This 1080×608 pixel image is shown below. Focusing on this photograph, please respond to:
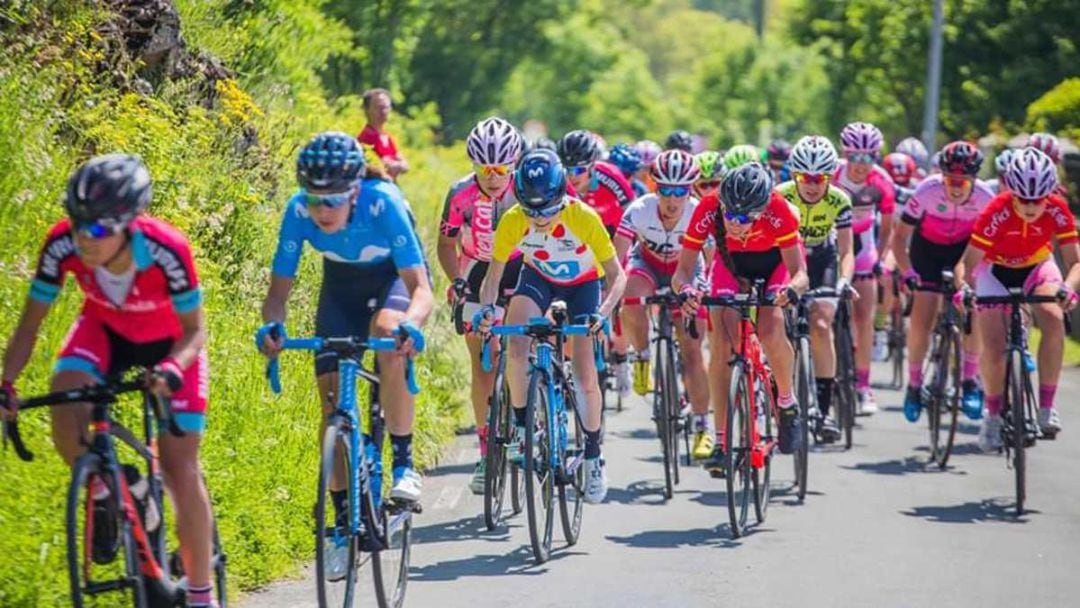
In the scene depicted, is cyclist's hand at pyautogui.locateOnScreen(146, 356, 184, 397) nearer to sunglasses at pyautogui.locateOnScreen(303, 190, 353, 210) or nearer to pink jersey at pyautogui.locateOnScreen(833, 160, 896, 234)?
sunglasses at pyautogui.locateOnScreen(303, 190, 353, 210)

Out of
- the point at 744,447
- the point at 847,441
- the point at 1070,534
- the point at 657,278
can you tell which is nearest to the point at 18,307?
the point at 744,447

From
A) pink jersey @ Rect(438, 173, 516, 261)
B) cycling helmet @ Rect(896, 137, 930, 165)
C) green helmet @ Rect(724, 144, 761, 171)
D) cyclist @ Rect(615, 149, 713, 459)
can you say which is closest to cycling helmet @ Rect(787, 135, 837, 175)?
green helmet @ Rect(724, 144, 761, 171)

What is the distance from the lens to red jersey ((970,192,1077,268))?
1283cm

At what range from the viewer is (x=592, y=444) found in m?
10.7

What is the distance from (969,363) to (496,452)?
4.85 meters

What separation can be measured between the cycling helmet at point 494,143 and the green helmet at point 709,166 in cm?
298

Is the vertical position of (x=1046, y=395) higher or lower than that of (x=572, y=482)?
higher

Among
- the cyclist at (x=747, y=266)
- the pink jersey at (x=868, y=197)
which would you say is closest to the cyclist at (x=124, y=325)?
the cyclist at (x=747, y=266)

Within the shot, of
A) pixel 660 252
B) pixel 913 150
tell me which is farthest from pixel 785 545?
pixel 913 150

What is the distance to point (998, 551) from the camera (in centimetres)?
1094

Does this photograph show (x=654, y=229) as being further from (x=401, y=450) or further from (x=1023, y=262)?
(x=401, y=450)

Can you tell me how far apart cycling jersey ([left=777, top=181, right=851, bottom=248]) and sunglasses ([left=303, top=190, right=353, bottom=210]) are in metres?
6.25

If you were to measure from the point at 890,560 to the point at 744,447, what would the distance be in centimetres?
109

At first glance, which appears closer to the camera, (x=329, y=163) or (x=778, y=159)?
(x=329, y=163)
